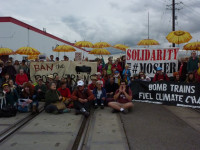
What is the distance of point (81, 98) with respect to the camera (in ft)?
24.1

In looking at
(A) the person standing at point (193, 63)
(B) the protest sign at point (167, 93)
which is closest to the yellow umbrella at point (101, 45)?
(B) the protest sign at point (167, 93)

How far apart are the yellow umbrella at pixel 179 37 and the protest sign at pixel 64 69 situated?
4037 millimetres

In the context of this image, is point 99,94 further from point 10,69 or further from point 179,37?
point 179,37

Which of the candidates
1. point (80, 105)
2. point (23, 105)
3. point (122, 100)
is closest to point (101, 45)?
point (122, 100)

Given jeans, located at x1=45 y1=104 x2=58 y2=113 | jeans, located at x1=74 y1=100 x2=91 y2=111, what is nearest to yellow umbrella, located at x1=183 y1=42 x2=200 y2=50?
jeans, located at x1=74 y1=100 x2=91 y2=111

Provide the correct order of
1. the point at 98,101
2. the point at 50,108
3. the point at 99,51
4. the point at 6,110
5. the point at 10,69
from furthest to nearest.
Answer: the point at 99,51 → the point at 10,69 → the point at 98,101 → the point at 50,108 → the point at 6,110

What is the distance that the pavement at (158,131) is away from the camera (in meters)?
4.32

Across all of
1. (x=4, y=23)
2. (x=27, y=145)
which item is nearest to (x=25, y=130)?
(x=27, y=145)

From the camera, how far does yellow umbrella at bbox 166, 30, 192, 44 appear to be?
10.1 m

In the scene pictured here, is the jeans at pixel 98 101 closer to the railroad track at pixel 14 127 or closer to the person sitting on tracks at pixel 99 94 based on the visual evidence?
the person sitting on tracks at pixel 99 94

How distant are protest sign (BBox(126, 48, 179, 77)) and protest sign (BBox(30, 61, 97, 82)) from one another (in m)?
1.91

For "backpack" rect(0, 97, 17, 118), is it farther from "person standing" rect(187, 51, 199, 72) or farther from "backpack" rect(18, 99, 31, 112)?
"person standing" rect(187, 51, 199, 72)

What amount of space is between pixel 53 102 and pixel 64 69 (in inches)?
131

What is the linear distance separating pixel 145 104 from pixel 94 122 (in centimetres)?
314
